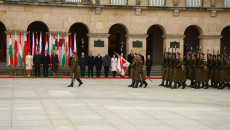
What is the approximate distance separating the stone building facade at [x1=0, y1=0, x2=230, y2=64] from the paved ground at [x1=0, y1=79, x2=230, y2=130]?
11.8 m

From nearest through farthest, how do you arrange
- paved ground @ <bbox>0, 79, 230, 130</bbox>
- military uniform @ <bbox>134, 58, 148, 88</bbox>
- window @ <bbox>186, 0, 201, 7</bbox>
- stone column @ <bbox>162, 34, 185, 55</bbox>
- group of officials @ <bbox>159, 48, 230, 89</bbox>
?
paved ground @ <bbox>0, 79, 230, 130</bbox>, military uniform @ <bbox>134, 58, 148, 88</bbox>, group of officials @ <bbox>159, 48, 230, 89</bbox>, stone column @ <bbox>162, 34, 185, 55</bbox>, window @ <bbox>186, 0, 201, 7</bbox>

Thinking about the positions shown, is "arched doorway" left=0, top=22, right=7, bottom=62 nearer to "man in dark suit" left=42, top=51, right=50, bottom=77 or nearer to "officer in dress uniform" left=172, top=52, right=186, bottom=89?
"man in dark suit" left=42, top=51, right=50, bottom=77

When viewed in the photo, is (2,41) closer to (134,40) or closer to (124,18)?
(124,18)

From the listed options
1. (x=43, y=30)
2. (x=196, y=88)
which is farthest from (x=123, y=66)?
(x=43, y=30)

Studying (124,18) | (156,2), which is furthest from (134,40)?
(156,2)

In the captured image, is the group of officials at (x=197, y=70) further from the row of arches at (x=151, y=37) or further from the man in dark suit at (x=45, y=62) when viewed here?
the row of arches at (x=151, y=37)

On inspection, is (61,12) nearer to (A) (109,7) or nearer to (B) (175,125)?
(A) (109,7)

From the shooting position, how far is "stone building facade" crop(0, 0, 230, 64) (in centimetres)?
2928

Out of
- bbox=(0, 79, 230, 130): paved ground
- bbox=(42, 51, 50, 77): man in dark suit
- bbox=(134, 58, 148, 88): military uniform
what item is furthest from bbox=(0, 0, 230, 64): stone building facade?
bbox=(0, 79, 230, 130): paved ground

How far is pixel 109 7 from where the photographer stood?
3095cm

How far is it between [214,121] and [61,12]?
20482 mm

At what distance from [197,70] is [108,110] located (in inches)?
383

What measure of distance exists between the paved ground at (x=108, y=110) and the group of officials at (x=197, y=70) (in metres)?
2.69

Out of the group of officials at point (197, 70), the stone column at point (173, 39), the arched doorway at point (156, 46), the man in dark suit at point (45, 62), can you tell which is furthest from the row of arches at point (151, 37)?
the group of officials at point (197, 70)
